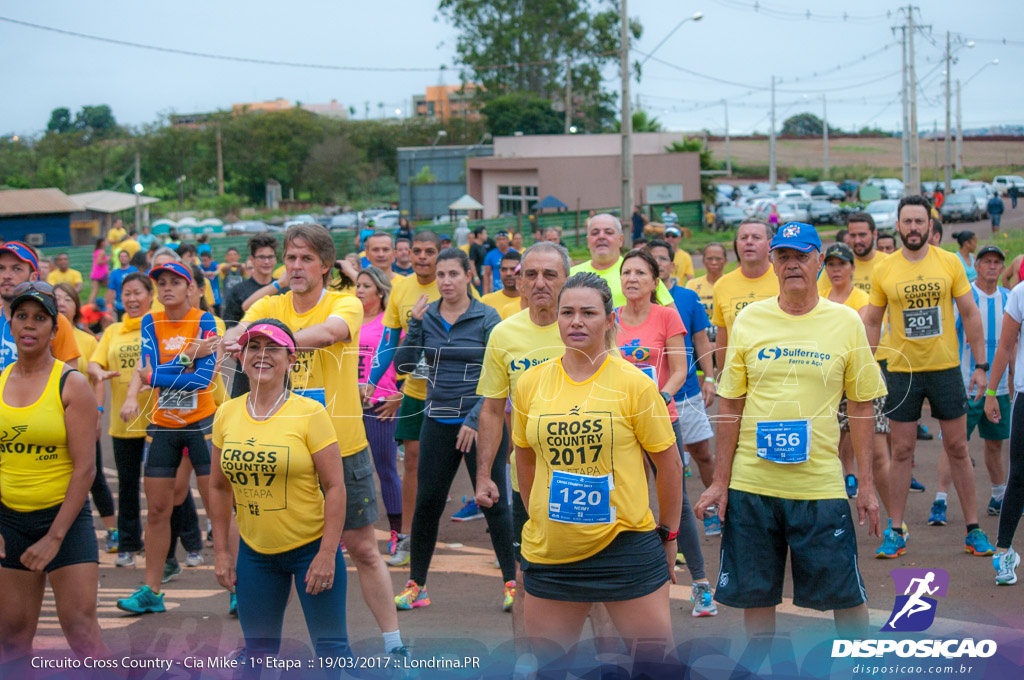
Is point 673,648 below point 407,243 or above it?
below

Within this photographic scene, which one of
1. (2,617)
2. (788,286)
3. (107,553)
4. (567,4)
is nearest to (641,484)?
(788,286)

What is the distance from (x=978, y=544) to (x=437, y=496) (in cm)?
352

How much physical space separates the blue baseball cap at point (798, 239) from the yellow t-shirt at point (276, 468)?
2145 millimetres

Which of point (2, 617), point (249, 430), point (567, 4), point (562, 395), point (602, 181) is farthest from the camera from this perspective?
point (567, 4)

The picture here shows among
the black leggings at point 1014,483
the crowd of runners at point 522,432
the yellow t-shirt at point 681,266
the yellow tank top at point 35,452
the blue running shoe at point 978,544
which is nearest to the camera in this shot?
the crowd of runners at point 522,432

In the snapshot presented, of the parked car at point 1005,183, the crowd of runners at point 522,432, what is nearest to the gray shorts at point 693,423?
the crowd of runners at point 522,432

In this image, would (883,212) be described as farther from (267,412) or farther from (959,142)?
(267,412)

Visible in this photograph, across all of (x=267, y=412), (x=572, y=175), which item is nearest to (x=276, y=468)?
(x=267, y=412)

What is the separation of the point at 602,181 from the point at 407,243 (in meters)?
37.0

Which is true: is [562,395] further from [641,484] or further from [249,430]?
[249,430]

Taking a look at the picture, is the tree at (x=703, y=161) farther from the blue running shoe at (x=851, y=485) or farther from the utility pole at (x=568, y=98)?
the blue running shoe at (x=851, y=485)

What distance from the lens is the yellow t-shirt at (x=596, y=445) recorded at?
364 cm

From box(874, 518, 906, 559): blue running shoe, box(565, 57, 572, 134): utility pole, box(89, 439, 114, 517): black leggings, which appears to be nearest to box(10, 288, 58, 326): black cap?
box(89, 439, 114, 517): black leggings

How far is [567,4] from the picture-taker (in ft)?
219
